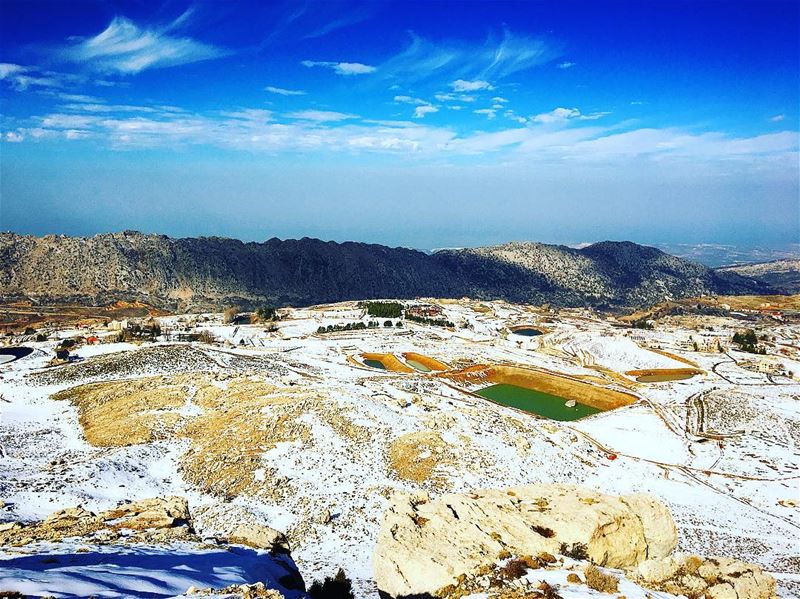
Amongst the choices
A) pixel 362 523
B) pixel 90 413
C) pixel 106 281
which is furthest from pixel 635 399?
pixel 106 281

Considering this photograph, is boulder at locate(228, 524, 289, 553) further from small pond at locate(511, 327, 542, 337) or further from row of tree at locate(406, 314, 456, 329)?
small pond at locate(511, 327, 542, 337)

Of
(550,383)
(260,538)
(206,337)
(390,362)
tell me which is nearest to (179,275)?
(206,337)

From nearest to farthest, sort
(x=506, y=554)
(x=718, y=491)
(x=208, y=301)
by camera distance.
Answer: (x=506, y=554) < (x=718, y=491) < (x=208, y=301)

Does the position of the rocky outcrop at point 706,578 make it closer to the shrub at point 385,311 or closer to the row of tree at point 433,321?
the row of tree at point 433,321

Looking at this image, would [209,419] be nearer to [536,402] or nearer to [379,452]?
[379,452]

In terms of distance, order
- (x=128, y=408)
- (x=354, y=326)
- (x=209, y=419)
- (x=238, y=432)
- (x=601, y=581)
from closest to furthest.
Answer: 1. (x=601, y=581)
2. (x=238, y=432)
3. (x=209, y=419)
4. (x=128, y=408)
5. (x=354, y=326)

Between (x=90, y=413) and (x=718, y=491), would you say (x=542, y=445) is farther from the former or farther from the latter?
(x=90, y=413)
